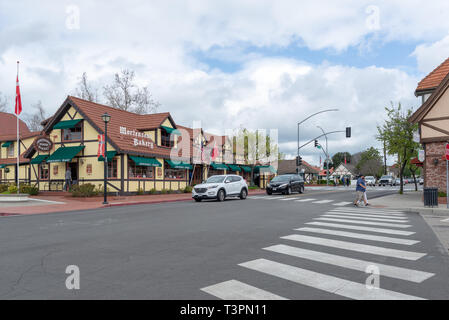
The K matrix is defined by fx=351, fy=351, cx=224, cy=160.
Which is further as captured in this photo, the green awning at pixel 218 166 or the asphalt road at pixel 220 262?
the green awning at pixel 218 166

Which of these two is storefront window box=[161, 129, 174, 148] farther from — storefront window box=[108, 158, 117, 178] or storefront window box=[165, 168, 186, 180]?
storefront window box=[108, 158, 117, 178]

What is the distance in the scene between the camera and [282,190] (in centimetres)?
2709

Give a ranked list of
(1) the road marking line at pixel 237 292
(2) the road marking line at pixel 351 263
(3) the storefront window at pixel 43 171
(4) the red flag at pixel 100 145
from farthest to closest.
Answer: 1. (3) the storefront window at pixel 43 171
2. (4) the red flag at pixel 100 145
3. (2) the road marking line at pixel 351 263
4. (1) the road marking line at pixel 237 292

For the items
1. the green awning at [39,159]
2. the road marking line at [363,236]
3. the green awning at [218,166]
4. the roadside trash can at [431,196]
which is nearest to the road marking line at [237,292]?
the road marking line at [363,236]

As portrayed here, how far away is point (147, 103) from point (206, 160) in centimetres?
1364

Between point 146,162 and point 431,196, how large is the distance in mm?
18543

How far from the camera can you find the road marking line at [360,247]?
256 inches

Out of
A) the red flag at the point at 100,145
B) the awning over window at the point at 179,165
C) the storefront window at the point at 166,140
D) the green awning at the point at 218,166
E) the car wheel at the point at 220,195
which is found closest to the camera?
the car wheel at the point at 220,195

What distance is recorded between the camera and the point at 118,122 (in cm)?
2839

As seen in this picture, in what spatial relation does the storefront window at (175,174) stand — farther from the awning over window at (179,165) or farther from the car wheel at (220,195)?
the car wheel at (220,195)

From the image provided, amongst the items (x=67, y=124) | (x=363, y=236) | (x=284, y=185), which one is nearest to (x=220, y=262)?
(x=363, y=236)

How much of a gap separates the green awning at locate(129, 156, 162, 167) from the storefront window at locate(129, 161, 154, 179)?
0.70 m

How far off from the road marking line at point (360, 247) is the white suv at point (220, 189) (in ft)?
41.7

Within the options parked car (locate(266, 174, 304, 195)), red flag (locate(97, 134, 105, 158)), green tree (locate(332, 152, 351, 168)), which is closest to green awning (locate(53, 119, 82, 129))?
red flag (locate(97, 134, 105, 158))
